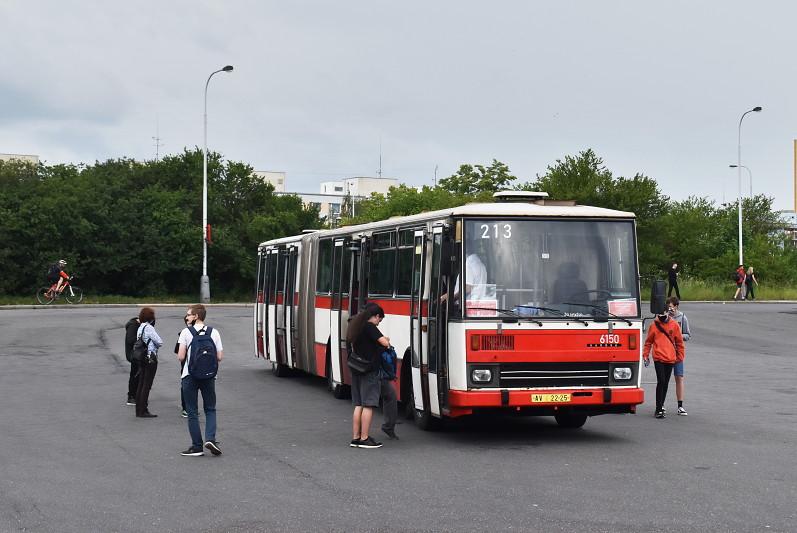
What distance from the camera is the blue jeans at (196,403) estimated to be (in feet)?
42.6

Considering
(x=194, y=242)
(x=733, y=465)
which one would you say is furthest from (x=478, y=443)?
(x=194, y=242)

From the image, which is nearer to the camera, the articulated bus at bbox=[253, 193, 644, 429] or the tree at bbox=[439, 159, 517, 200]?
the articulated bus at bbox=[253, 193, 644, 429]

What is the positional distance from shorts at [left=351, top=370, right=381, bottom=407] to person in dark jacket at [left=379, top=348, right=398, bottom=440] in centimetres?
20

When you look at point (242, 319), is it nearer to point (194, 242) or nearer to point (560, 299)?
point (194, 242)

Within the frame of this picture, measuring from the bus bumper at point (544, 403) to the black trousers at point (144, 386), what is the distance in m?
5.01

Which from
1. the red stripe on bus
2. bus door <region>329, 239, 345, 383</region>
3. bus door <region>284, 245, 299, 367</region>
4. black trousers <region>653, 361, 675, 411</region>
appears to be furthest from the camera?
bus door <region>284, 245, 299, 367</region>

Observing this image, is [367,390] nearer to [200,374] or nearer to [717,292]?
[200,374]

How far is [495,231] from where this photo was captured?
14.4 metres

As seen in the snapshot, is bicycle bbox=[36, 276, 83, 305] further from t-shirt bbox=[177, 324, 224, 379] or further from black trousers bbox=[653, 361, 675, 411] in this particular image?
t-shirt bbox=[177, 324, 224, 379]

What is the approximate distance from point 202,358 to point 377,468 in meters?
2.23

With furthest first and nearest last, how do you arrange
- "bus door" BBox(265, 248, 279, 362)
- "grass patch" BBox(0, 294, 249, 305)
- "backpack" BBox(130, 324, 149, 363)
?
"grass patch" BBox(0, 294, 249, 305) → "bus door" BBox(265, 248, 279, 362) → "backpack" BBox(130, 324, 149, 363)

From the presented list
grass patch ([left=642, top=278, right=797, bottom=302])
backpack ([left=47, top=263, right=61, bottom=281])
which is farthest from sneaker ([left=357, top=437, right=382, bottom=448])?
grass patch ([left=642, top=278, right=797, bottom=302])

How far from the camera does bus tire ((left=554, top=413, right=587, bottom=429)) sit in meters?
15.8

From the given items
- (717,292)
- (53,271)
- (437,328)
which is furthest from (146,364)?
(717,292)
